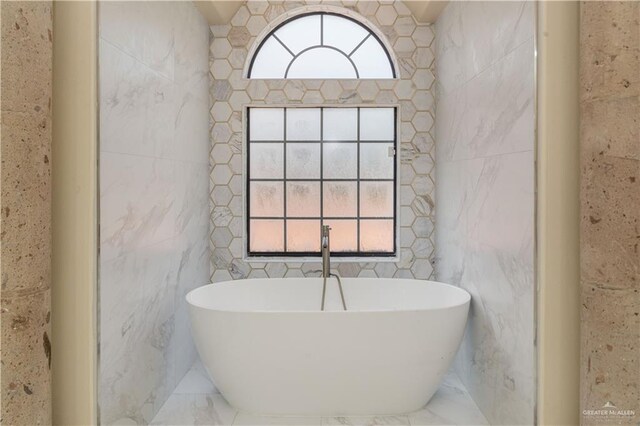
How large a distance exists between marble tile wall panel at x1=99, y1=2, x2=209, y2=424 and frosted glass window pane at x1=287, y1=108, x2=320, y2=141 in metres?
0.49

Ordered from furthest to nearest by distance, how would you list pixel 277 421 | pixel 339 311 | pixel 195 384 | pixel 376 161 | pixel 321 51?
pixel 321 51, pixel 376 161, pixel 195 384, pixel 277 421, pixel 339 311

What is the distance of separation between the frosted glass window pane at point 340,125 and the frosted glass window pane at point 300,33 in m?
0.48

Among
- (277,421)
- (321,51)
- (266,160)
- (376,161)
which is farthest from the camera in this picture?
(321,51)

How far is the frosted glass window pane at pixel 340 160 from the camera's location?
88.4 inches

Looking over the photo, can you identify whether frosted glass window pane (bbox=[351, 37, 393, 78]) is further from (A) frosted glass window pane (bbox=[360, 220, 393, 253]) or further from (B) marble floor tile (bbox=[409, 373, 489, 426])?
(B) marble floor tile (bbox=[409, 373, 489, 426])

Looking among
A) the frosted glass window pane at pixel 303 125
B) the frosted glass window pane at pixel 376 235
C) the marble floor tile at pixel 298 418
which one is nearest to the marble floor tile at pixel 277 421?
the marble floor tile at pixel 298 418

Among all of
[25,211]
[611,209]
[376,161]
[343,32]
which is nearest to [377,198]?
[376,161]

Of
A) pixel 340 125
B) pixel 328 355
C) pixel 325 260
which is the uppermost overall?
pixel 340 125

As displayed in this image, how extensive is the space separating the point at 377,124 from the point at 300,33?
0.73 meters

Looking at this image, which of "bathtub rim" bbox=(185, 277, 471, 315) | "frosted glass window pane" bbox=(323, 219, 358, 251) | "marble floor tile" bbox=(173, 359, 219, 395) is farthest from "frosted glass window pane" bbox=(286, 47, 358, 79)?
"marble floor tile" bbox=(173, 359, 219, 395)

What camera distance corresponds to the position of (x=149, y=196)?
1.82m

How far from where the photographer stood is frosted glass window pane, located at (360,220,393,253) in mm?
2211

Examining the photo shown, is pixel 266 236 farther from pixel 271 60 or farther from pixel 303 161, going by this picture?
pixel 271 60

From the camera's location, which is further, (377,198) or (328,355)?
(377,198)
